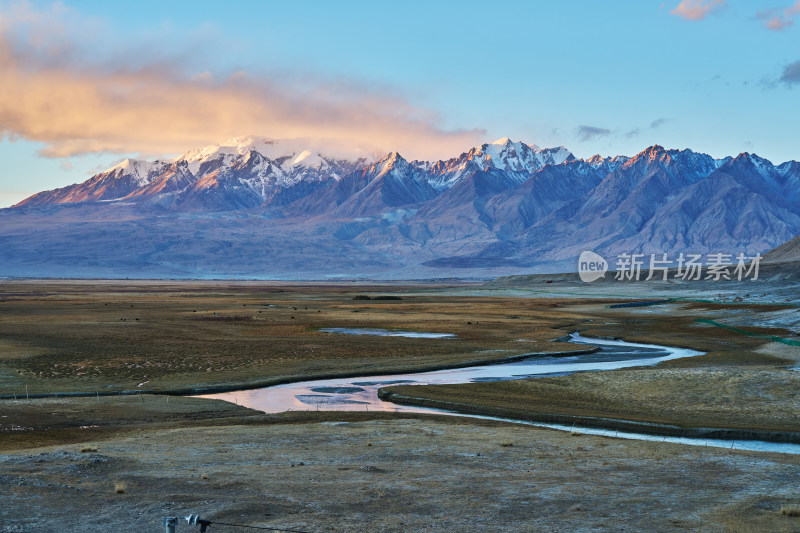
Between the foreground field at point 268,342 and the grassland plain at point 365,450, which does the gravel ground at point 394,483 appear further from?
the foreground field at point 268,342

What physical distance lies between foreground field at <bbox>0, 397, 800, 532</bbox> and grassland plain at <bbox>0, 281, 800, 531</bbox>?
8cm

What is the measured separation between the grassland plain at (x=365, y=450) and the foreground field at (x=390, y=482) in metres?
0.08

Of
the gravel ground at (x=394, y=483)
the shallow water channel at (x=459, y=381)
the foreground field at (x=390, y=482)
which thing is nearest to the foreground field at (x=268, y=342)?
the shallow water channel at (x=459, y=381)

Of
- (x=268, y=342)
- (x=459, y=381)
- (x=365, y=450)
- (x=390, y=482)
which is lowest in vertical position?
(x=459, y=381)

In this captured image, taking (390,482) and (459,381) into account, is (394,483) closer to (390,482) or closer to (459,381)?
(390,482)

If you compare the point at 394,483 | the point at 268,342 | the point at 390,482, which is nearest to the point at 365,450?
the point at 390,482

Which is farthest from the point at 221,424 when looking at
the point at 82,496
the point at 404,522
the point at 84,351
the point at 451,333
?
the point at 451,333

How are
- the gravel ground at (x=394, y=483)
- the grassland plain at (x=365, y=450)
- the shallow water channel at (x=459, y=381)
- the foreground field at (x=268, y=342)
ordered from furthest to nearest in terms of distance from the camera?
the foreground field at (x=268, y=342) → the shallow water channel at (x=459, y=381) → the grassland plain at (x=365, y=450) → the gravel ground at (x=394, y=483)

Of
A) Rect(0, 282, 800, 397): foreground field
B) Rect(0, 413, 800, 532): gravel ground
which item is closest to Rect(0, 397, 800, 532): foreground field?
Rect(0, 413, 800, 532): gravel ground

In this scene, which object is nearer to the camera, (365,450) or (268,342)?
(365,450)

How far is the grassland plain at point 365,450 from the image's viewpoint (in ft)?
58.9

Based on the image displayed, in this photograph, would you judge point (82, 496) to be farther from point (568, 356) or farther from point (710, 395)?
point (568, 356)

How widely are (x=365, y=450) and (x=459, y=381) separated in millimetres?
20683

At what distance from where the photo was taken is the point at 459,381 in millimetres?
46156
